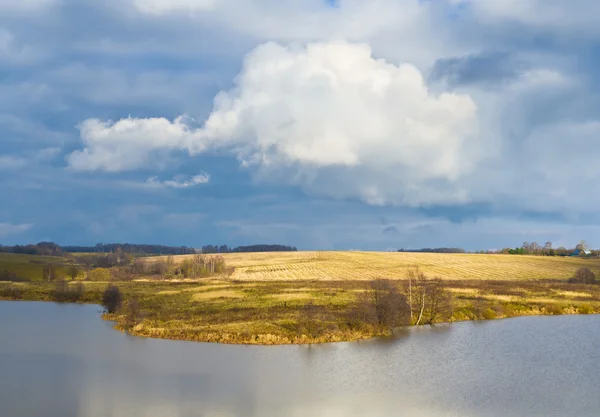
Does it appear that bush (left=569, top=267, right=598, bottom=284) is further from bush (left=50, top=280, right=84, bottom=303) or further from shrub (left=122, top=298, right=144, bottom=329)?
bush (left=50, top=280, right=84, bottom=303)

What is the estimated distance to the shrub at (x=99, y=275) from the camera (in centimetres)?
12794

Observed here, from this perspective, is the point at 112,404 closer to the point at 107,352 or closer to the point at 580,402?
the point at 107,352

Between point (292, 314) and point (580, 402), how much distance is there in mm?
32909

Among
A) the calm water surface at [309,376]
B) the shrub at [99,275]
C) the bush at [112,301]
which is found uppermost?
the shrub at [99,275]

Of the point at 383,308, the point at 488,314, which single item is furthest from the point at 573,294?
the point at 383,308

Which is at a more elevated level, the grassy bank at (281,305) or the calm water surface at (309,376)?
the grassy bank at (281,305)

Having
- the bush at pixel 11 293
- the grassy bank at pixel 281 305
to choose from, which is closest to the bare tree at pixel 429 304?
the grassy bank at pixel 281 305

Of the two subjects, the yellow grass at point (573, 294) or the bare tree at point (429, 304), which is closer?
the bare tree at point (429, 304)

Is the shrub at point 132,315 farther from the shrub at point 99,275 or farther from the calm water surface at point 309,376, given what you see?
the shrub at point 99,275

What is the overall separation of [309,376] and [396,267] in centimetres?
8833

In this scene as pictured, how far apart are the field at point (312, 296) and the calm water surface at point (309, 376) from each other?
3.50 m

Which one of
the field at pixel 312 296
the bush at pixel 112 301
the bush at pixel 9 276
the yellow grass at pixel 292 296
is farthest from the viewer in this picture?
the bush at pixel 9 276

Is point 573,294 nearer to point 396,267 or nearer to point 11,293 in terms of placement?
point 396,267

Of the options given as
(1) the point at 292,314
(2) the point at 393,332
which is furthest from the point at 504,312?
(1) the point at 292,314
